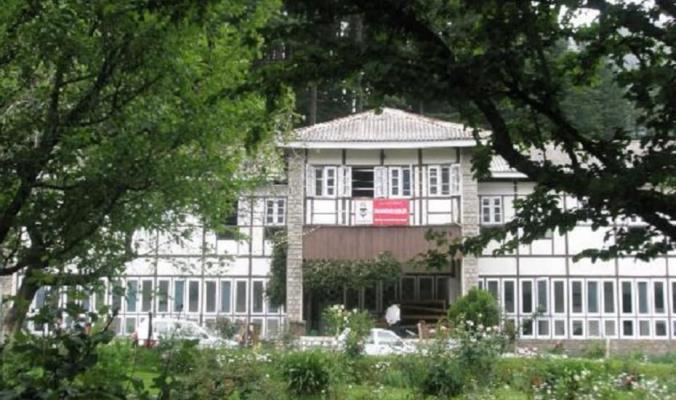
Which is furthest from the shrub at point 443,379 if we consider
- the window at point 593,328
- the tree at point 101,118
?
the window at point 593,328

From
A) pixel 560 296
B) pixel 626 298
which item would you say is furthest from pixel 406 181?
pixel 626 298

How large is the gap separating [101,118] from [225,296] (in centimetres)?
2423

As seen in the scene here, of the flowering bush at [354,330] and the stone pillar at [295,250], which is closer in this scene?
the flowering bush at [354,330]

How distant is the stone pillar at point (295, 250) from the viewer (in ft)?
92.7

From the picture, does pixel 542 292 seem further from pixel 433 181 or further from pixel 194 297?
pixel 194 297

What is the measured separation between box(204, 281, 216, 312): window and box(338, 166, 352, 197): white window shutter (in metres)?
6.07

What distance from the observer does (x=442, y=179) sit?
28.7 meters

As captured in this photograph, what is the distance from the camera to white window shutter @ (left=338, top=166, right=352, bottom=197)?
94.1 ft

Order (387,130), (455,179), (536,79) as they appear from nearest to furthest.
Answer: (536,79) → (455,179) → (387,130)

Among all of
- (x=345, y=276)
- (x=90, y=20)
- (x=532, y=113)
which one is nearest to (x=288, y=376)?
(x=90, y=20)

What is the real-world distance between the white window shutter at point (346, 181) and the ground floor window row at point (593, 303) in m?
5.72

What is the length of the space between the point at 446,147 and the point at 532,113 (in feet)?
81.1

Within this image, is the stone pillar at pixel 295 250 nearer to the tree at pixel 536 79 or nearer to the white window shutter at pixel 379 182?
the white window shutter at pixel 379 182

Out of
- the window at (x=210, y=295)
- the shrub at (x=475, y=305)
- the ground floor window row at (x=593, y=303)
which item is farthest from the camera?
the window at (x=210, y=295)
